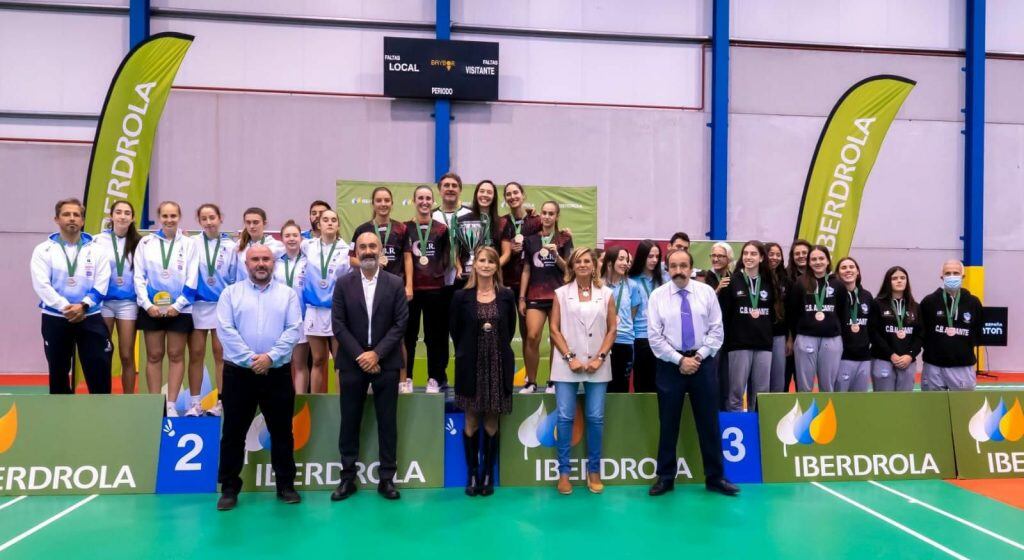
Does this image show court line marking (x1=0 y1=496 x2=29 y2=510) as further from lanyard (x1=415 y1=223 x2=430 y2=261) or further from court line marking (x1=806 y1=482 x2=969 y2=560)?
court line marking (x1=806 y1=482 x2=969 y2=560)

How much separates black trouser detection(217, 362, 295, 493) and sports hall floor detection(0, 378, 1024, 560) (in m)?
0.24

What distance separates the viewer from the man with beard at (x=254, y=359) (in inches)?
173

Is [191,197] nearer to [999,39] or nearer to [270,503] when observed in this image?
[270,503]

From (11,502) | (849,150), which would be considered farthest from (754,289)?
(11,502)

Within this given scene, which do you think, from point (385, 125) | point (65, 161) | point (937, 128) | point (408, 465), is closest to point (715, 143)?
point (937, 128)

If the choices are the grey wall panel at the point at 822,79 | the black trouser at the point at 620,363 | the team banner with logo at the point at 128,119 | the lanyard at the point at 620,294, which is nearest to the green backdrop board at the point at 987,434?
the black trouser at the point at 620,363

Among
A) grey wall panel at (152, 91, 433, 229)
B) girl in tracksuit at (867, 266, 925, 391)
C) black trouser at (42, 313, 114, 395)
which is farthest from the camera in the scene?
grey wall panel at (152, 91, 433, 229)

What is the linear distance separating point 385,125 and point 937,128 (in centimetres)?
1046

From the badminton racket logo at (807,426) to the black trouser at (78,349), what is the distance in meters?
5.63

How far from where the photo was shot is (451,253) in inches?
215

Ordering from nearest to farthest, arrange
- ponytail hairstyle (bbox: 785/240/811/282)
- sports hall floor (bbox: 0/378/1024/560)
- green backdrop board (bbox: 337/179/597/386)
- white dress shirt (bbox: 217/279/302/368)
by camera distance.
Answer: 1. sports hall floor (bbox: 0/378/1024/560)
2. white dress shirt (bbox: 217/279/302/368)
3. ponytail hairstyle (bbox: 785/240/811/282)
4. green backdrop board (bbox: 337/179/597/386)

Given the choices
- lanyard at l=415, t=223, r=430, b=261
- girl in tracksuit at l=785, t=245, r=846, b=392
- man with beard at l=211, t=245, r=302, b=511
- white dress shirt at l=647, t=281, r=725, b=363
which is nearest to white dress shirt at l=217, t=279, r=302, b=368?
man with beard at l=211, t=245, r=302, b=511

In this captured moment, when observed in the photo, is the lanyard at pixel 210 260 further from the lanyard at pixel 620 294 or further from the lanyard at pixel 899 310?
the lanyard at pixel 899 310

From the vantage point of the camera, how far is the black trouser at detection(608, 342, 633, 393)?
5812mm
